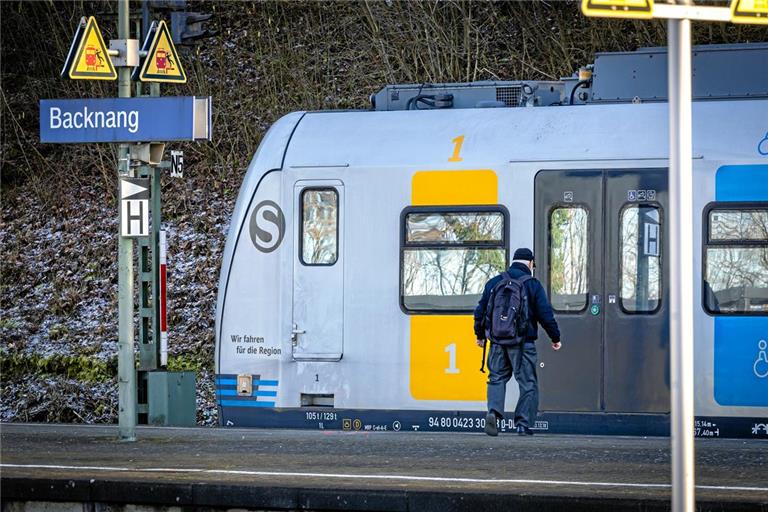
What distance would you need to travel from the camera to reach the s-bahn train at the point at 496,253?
12273 mm

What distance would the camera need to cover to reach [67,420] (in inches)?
813

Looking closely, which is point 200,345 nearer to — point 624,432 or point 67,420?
point 67,420

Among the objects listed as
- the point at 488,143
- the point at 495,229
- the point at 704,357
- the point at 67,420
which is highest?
the point at 488,143

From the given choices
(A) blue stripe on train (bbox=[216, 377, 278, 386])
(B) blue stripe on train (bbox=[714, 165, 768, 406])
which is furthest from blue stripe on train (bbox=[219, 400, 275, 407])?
(B) blue stripe on train (bbox=[714, 165, 768, 406])

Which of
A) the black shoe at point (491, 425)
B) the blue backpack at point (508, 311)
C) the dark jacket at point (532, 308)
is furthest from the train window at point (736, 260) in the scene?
the black shoe at point (491, 425)

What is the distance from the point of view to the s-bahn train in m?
12.3

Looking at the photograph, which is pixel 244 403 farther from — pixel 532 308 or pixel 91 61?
pixel 91 61

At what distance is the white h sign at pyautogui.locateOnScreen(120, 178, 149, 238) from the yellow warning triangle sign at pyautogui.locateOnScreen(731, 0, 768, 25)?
6.32 metres

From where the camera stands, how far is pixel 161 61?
50.0ft

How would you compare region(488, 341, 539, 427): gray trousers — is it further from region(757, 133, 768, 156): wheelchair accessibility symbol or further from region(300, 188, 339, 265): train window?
region(757, 133, 768, 156): wheelchair accessibility symbol

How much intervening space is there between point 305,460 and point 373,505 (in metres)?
1.96

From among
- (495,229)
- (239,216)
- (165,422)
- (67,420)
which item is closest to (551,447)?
(495,229)

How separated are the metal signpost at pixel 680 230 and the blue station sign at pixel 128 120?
6.08 meters

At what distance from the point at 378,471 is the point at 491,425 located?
2754 millimetres
